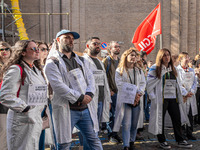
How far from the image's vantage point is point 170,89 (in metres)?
5.46

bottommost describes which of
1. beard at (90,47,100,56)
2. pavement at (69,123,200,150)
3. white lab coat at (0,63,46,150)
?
pavement at (69,123,200,150)

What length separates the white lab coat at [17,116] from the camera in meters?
2.94

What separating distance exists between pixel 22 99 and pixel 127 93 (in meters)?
2.52

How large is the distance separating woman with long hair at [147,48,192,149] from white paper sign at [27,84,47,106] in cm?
287

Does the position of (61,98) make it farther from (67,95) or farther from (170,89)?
(170,89)

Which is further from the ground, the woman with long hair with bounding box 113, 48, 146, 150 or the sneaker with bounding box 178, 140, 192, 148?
the woman with long hair with bounding box 113, 48, 146, 150

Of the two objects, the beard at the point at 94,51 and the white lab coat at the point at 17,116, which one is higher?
the beard at the point at 94,51

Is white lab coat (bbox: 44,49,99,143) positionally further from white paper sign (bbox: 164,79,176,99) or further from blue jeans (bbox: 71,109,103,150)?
white paper sign (bbox: 164,79,176,99)

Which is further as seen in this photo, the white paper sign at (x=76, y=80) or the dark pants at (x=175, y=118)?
the dark pants at (x=175, y=118)

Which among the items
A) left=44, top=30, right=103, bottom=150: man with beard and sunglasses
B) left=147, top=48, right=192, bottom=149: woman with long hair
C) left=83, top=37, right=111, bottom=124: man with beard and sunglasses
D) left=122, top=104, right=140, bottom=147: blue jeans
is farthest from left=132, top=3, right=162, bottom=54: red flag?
left=44, top=30, right=103, bottom=150: man with beard and sunglasses

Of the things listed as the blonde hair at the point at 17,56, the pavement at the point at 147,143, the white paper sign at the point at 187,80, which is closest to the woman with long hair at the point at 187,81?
the white paper sign at the point at 187,80

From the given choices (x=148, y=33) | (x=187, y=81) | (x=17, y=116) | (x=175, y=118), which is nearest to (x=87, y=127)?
(x=17, y=116)

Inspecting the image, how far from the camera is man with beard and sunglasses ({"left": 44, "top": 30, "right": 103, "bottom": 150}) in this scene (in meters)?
3.40

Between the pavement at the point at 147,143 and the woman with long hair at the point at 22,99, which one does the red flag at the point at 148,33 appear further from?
the woman with long hair at the point at 22,99
